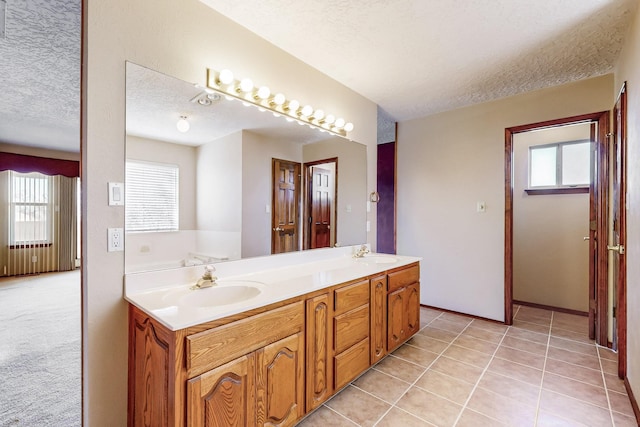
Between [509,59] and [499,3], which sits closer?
[499,3]

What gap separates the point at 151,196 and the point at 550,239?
423cm

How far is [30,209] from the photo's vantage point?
5441mm

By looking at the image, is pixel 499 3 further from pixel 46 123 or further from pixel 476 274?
pixel 46 123

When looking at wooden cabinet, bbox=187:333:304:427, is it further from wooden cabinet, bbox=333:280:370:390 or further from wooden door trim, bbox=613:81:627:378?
wooden door trim, bbox=613:81:627:378

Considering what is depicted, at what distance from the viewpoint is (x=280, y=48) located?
6.79ft

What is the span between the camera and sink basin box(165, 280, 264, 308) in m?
1.42

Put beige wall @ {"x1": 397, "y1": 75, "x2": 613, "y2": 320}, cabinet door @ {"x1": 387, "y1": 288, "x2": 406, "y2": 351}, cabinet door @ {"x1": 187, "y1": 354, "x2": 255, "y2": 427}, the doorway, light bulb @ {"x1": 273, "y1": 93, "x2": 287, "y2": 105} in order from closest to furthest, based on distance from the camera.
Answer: cabinet door @ {"x1": 187, "y1": 354, "x2": 255, "y2": 427} → light bulb @ {"x1": 273, "y1": 93, "x2": 287, "y2": 105} → the doorway → cabinet door @ {"x1": 387, "y1": 288, "x2": 406, "y2": 351} → beige wall @ {"x1": 397, "y1": 75, "x2": 613, "y2": 320}

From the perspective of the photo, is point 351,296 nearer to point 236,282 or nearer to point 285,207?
point 236,282

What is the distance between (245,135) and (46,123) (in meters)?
4.28

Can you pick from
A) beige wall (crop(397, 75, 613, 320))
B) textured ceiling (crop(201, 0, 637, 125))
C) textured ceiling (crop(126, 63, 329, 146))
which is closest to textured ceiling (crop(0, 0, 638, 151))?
textured ceiling (crop(201, 0, 637, 125))

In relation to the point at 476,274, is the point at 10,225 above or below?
above

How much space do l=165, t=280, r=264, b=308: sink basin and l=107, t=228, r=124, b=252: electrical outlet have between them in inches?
13.1

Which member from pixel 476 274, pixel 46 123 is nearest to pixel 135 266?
pixel 476 274

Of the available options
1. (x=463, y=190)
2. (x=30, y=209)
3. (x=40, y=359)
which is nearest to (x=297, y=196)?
(x=463, y=190)
